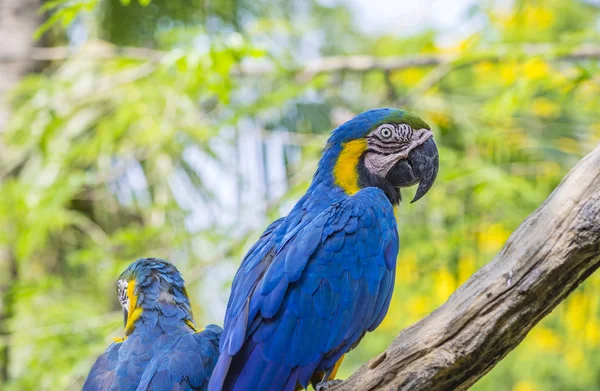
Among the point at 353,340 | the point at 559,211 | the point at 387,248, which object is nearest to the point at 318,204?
the point at 387,248

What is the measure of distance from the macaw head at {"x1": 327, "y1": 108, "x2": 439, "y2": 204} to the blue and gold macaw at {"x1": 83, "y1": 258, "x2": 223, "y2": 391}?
909 millimetres

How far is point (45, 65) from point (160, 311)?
5.24 meters

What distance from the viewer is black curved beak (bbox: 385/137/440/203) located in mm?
2869

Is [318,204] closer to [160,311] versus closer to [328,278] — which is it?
[328,278]

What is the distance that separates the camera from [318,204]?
282 cm

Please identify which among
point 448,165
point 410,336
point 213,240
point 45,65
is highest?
point 45,65

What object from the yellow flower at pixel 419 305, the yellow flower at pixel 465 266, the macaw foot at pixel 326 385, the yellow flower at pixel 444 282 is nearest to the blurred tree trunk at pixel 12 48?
the yellow flower at pixel 419 305

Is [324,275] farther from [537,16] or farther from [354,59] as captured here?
[537,16]

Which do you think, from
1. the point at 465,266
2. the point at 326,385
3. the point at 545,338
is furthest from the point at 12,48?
the point at 545,338

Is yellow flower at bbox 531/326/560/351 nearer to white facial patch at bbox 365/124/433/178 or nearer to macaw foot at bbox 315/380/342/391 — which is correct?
white facial patch at bbox 365/124/433/178

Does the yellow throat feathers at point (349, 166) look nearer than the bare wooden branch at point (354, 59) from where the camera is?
Yes

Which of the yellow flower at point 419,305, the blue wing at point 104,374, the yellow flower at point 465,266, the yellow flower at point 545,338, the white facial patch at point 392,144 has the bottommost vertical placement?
the blue wing at point 104,374

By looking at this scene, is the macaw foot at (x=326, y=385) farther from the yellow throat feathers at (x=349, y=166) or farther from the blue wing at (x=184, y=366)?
the yellow throat feathers at (x=349, y=166)

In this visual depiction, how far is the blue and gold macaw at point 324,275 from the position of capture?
2398 mm
